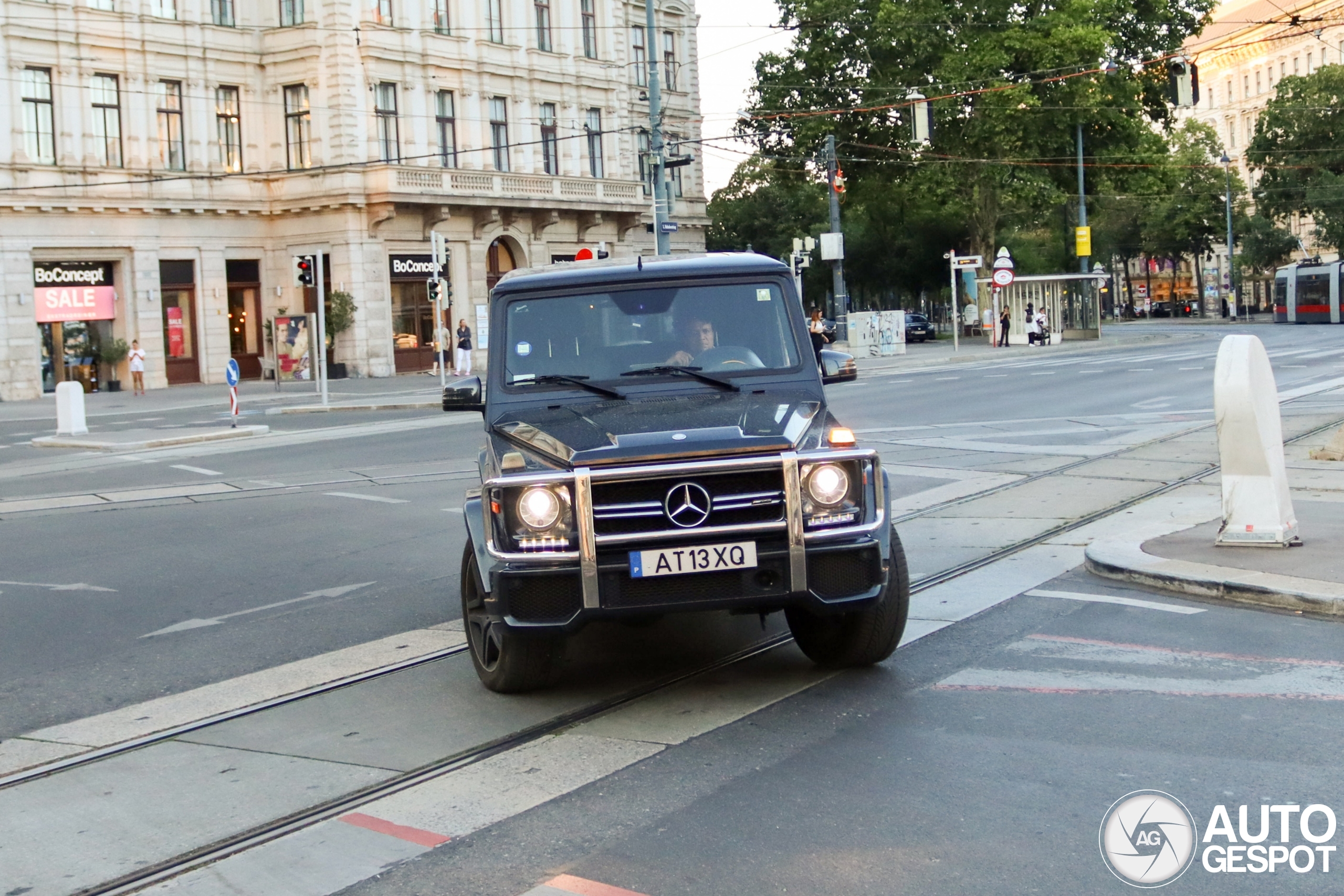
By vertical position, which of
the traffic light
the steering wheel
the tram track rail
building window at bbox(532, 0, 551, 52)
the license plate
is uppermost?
building window at bbox(532, 0, 551, 52)

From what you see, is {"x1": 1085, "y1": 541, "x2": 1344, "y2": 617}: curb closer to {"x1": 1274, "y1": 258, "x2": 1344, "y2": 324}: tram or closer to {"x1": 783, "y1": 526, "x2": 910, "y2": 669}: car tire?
{"x1": 783, "y1": 526, "x2": 910, "y2": 669}: car tire

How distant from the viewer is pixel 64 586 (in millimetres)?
10289

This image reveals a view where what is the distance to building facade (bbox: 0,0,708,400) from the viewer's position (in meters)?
40.6

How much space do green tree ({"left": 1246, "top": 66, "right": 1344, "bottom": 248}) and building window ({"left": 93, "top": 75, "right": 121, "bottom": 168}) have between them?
5975cm

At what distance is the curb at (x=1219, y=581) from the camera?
778 centimetres

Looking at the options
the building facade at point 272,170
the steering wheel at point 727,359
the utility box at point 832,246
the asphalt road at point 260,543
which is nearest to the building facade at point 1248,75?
the utility box at point 832,246

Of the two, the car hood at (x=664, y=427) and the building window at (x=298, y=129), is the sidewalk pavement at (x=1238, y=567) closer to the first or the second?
the car hood at (x=664, y=427)

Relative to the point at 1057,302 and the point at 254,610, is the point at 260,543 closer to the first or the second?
the point at 254,610

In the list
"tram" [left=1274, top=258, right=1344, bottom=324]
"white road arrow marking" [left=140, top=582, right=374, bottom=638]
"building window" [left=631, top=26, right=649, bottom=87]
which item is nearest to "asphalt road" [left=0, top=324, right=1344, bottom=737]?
"white road arrow marking" [left=140, top=582, right=374, bottom=638]

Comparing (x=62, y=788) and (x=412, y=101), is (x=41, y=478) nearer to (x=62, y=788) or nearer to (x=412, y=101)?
(x=62, y=788)

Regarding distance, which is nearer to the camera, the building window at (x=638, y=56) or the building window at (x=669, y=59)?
the building window at (x=638, y=56)

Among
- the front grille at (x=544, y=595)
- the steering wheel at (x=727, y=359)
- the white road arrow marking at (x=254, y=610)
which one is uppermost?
the steering wheel at (x=727, y=359)

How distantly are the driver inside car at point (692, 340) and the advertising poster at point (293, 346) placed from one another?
126ft

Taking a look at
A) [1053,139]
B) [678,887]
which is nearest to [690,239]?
[1053,139]
